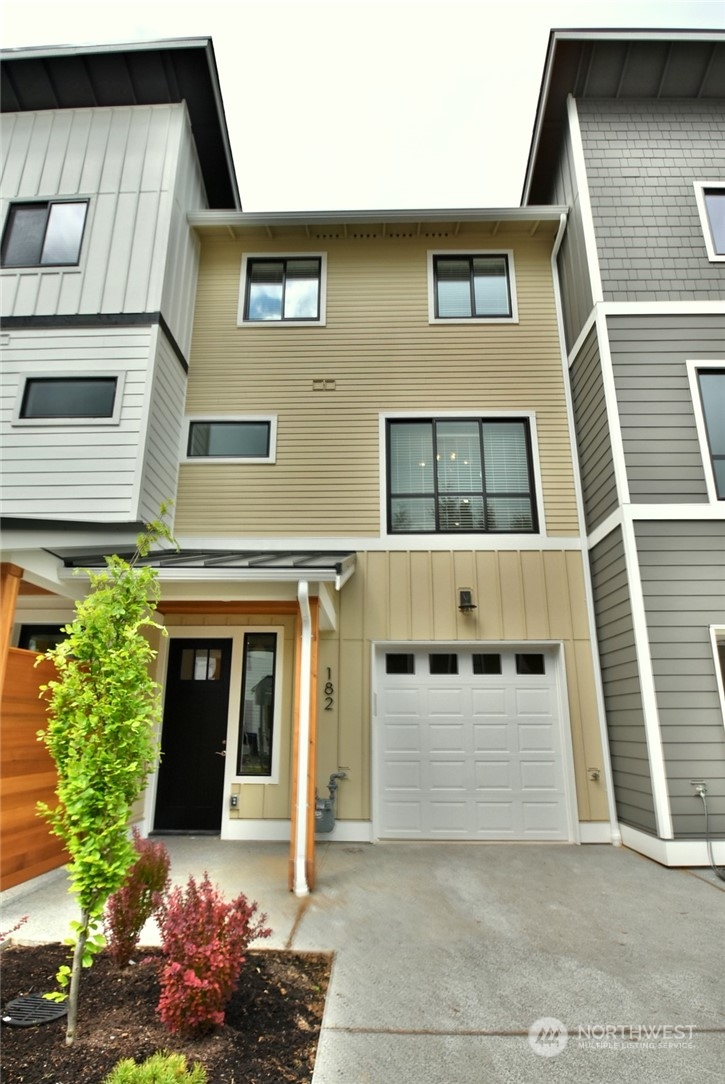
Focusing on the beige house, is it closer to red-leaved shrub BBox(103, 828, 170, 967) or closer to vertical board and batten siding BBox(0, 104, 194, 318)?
vertical board and batten siding BBox(0, 104, 194, 318)

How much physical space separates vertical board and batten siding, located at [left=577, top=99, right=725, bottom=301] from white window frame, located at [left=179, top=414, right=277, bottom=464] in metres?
4.37

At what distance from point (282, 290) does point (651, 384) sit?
510cm

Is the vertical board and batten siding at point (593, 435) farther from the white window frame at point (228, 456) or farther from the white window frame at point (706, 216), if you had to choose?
the white window frame at point (228, 456)

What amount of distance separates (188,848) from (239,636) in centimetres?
218

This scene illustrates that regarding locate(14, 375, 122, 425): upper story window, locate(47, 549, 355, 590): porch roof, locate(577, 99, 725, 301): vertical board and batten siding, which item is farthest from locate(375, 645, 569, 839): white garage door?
locate(577, 99, 725, 301): vertical board and batten siding

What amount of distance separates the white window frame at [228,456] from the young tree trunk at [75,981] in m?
5.30

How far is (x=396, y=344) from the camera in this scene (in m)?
7.29

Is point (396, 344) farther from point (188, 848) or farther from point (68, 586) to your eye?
point (188, 848)

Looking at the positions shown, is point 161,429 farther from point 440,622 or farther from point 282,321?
point 440,622

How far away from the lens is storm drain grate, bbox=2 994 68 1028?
7.77 ft

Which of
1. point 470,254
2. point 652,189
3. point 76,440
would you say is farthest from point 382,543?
point 652,189

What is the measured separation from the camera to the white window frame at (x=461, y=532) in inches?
255

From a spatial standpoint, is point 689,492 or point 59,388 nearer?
point 689,492

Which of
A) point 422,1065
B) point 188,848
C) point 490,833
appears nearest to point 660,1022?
point 422,1065
